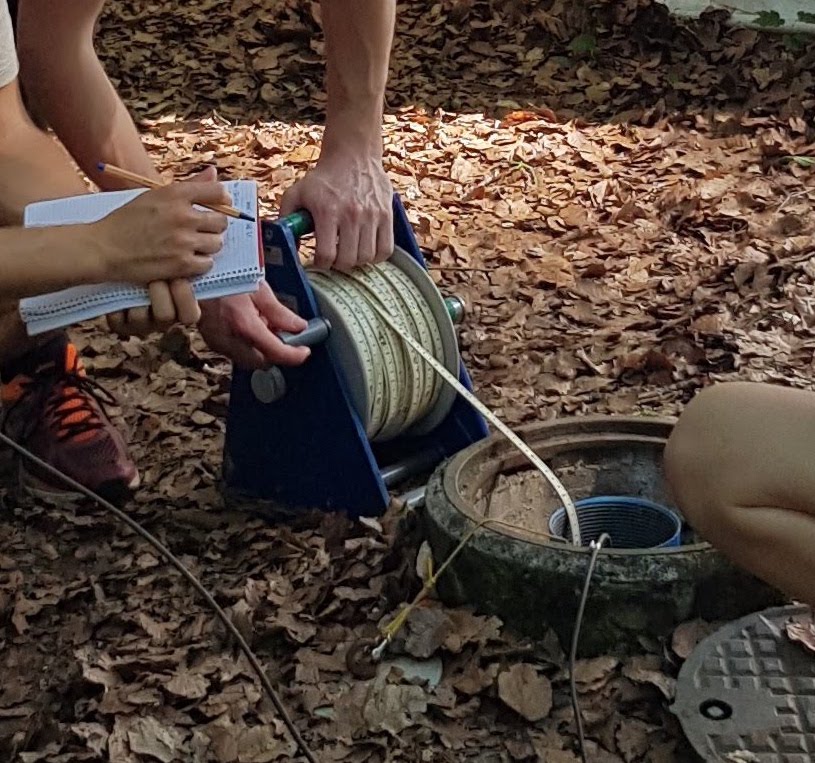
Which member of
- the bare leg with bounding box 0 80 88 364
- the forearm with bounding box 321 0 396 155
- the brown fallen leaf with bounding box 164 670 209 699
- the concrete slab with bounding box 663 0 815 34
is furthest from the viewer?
the concrete slab with bounding box 663 0 815 34

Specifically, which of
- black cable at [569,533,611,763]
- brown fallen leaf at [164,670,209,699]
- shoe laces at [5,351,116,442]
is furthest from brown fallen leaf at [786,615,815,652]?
shoe laces at [5,351,116,442]

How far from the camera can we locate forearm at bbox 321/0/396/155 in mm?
3074

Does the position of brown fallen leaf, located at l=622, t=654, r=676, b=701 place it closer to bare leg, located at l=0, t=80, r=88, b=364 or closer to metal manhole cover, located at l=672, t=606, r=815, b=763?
metal manhole cover, located at l=672, t=606, r=815, b=763

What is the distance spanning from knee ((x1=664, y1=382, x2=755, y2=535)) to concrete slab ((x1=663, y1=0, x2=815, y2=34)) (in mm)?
4813

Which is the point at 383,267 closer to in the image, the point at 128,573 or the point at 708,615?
the point at 128,573

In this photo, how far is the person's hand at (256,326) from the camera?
8.68 feet

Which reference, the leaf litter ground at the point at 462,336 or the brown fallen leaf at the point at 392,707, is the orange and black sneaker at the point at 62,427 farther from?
the brown fallen leaf at the point at 392,707

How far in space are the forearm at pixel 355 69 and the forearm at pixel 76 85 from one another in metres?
0.53

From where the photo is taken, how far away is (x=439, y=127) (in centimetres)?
570

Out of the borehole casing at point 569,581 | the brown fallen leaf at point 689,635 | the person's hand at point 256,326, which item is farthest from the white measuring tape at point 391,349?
the brown fallen leaf at point 689,635

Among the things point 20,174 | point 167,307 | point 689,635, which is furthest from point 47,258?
point 689,635

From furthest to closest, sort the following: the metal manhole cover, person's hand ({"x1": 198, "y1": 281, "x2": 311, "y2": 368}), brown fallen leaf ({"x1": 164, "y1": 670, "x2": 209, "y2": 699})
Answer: person's hand ({"x1": 198, "y1": 281, "x2": 311, "y2": 368})
brown fallen leaf ({"x1": 164, "y1": 670, "x2": 209, "y2": 699})
the metal manhole cover

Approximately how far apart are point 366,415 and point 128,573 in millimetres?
628

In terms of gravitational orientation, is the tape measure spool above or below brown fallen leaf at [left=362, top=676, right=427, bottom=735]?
above
